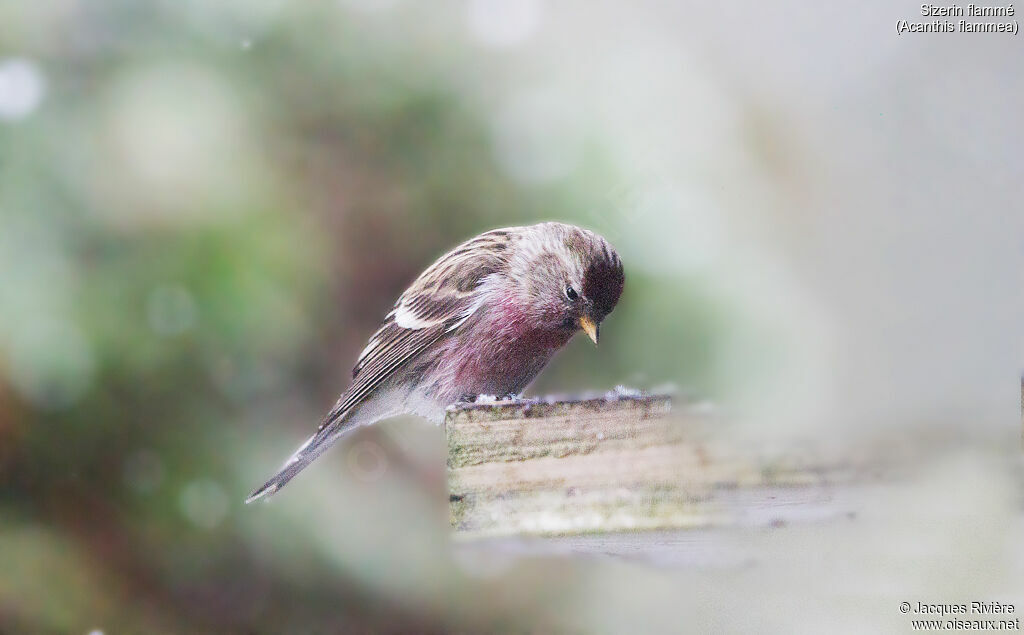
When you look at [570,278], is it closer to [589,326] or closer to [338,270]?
[589,326]

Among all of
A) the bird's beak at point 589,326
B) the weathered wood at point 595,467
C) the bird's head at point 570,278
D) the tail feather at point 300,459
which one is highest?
the bird's head at point 570,278

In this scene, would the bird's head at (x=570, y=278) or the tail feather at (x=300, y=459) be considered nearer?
the bird's head at (x=570, y=278)

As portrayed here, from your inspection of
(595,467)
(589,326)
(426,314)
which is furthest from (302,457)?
(595,467)

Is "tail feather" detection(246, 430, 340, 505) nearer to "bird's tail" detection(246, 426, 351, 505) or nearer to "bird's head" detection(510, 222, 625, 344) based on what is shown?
"bird's tail" detection(246, 426, 351, 505)

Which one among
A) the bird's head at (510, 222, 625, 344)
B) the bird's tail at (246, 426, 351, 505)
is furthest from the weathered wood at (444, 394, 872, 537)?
the bird's tail at (246, 426, 351, 505)

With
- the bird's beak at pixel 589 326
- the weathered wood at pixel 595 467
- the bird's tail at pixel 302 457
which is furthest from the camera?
the bird's tail at pixel 302 457

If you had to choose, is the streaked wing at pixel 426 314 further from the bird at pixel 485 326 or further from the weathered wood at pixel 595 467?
the weathered wood at pixel 595 467

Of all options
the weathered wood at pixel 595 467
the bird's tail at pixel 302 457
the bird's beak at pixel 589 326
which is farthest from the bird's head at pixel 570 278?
the weathered wood at pixel 595 467
